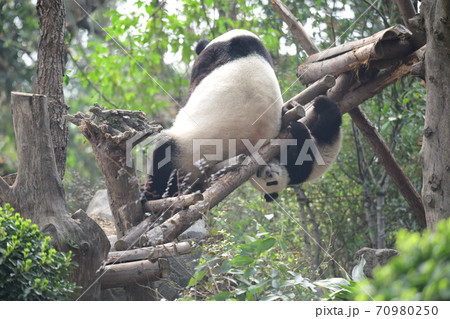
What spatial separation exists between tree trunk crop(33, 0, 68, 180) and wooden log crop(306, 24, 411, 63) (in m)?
2.55

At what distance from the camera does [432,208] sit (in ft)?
11.7

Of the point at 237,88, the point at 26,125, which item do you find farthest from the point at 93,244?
the point at 237,88

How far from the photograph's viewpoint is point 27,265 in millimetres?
2699

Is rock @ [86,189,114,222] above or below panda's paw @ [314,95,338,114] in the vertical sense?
below

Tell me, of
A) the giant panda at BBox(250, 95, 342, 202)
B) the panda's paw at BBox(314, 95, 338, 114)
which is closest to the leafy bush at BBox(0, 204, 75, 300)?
the giant panda at BBox(250, 95, 342, 202)

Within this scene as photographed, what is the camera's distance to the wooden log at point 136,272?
3.80m

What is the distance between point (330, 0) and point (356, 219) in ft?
11.0

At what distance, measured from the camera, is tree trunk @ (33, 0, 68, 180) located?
4582 millimetres

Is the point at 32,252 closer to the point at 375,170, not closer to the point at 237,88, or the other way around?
the point at 237,88

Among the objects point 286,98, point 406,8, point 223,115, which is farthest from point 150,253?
point 286,98

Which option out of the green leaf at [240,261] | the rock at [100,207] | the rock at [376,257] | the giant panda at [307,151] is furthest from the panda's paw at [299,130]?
the rock at [100,207]

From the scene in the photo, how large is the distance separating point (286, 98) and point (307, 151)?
99.1 inches

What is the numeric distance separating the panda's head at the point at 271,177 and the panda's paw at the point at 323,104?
2.41ft

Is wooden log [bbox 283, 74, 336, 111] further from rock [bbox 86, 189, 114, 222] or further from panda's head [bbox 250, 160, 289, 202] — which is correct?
rock [bbox 86, 189, 114, 222]
